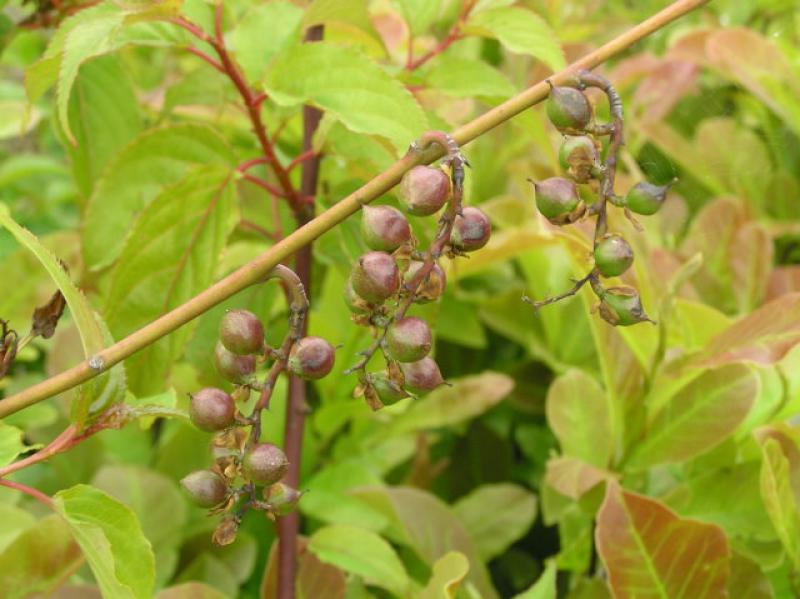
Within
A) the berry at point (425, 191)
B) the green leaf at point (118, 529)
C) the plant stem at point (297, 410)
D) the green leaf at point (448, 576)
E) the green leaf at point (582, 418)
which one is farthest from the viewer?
the green leaf at point (582, 418)

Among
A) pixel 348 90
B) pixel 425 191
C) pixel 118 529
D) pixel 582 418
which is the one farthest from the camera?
pixel 582 418

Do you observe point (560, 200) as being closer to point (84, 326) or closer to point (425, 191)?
point (425, 191)

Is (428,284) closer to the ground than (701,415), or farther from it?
farther from it

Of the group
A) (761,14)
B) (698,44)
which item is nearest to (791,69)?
(698,44)

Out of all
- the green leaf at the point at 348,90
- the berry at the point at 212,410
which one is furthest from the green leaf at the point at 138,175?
the berry at the point at 212,410

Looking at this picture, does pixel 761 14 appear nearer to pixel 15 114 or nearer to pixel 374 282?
pixel 15 114

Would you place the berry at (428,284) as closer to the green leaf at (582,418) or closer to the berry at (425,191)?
the berry at (425,191)

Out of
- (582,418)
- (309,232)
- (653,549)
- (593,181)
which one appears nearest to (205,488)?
A: (309,232)

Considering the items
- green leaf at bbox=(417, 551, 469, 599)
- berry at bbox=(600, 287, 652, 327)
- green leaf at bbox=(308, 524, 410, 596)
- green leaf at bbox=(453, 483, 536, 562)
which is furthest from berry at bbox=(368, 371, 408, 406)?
green leaf at bbox=(453, 483, 536, 562)
